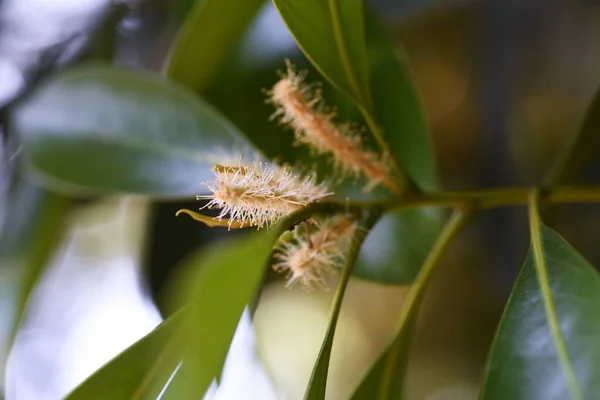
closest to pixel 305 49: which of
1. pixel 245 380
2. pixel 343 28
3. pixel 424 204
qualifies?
pixel 343 28

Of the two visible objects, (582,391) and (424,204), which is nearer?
(582,391)

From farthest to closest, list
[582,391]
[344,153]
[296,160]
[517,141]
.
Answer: [517,141], [296,160], [344,153], [582,391]

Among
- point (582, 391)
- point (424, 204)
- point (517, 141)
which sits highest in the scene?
point (517, 141)

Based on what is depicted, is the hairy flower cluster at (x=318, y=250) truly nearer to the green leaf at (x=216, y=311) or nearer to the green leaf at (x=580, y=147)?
the green leaf at (x=216, y=311)

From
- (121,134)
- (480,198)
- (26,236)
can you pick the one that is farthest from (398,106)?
(26,236)

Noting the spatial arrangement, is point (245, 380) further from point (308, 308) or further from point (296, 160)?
point (308, 308)

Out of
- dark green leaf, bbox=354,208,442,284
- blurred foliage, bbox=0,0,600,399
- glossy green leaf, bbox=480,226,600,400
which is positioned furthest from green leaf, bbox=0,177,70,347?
glossy green leaf, bbox=480,226,600,400

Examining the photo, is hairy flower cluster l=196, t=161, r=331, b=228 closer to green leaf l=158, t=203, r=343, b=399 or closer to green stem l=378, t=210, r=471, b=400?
green leaf l=158, t=203, r=343, b=399
